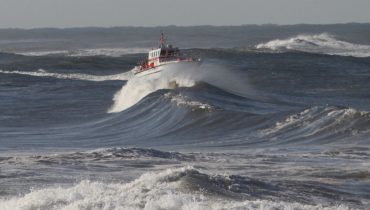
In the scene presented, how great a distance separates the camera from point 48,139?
30328 mm

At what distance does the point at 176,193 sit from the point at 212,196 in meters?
0.64

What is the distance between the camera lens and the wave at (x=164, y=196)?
15.6 metres

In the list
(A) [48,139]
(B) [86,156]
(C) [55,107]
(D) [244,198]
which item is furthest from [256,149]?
(C) [55,107]

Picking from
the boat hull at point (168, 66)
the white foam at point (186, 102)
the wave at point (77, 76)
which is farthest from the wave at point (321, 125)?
the wave at point (77, 76)

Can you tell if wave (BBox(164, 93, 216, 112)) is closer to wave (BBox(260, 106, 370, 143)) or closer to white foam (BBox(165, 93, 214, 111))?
white foam (BBox(165, 93, 214, 111))

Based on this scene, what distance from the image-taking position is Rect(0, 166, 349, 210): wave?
15.6 m

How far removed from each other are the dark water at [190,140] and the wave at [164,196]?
0.9 inches

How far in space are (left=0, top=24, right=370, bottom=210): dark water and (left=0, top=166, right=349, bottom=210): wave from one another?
2 cm

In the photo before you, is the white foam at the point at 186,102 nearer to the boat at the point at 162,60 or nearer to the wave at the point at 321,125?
the wave at the point at 321,125

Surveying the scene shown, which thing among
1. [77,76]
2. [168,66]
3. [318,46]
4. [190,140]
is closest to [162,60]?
[168,66]

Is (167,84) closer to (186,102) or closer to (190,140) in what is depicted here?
(186,102)

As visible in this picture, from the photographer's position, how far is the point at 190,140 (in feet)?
96.7

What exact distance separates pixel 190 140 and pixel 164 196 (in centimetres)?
1358

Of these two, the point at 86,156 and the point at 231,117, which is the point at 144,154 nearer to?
the point at 86,156
